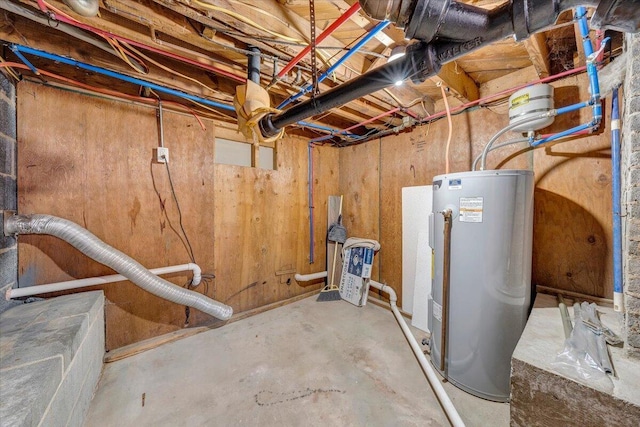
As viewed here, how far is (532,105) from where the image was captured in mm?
1506

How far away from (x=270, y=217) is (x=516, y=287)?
2243 millimetres

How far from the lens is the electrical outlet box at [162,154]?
6.60 ft

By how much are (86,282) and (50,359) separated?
3.03 feet

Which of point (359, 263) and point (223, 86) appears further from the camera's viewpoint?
point (359, 263)

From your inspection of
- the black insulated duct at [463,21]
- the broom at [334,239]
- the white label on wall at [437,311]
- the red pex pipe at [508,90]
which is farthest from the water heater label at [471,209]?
the broom at [334,239]

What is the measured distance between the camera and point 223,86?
6.45 feet

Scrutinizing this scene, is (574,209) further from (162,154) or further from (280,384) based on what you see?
(162,154)

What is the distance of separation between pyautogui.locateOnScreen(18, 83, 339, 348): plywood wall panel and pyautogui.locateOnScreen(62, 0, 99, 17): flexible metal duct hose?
114cm

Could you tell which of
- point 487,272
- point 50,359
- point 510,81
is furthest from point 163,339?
point 510,81

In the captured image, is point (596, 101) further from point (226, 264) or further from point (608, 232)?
point (226, 264)

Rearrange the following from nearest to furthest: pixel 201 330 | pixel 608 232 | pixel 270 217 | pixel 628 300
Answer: pixel 628 300, pixel 608 232, pixel 201 330, pixel 270 217

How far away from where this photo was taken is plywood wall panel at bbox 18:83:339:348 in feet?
5.44

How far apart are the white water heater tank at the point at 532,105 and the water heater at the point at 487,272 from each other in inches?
15.8

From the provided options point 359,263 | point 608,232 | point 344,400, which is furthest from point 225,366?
point 608,232
